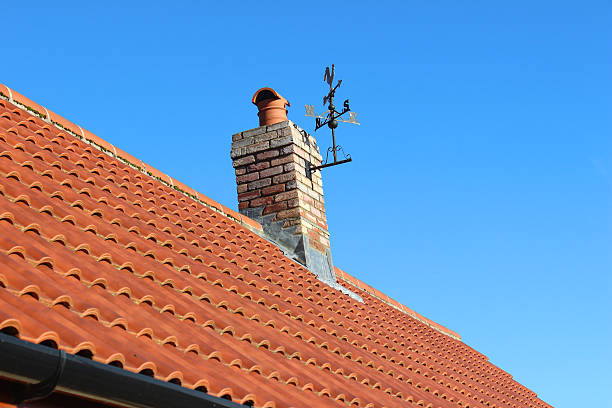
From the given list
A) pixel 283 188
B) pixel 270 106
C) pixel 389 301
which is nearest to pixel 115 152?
pixel 283 188

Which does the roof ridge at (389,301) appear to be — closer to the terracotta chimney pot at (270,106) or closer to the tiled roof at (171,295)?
the tiled roof at (171,295)

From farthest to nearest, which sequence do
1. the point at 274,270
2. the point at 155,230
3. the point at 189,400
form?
the point at 274,270 < the point at 155,230 < the point at 189,400

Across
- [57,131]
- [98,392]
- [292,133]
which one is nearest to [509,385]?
[292,133]

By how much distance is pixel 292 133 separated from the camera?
10.1 m

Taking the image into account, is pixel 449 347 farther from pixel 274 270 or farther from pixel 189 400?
pixel 189 400

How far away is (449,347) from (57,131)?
6425mm

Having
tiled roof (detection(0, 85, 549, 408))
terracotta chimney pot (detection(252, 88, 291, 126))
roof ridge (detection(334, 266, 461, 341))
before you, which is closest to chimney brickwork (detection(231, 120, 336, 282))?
terracotta chimney pot (detection(252, 88, 291, 126))

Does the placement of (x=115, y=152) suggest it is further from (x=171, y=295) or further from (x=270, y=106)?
(x=171, y=295)

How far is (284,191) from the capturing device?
9992 millimetres

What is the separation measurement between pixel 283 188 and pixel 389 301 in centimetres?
289

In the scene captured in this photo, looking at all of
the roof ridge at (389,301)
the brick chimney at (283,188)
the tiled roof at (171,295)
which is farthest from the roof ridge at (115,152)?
the roof ridge at (389,301)

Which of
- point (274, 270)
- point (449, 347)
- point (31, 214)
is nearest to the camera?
→ point (31, 214)

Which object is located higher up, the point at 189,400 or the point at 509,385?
the point at 509,385

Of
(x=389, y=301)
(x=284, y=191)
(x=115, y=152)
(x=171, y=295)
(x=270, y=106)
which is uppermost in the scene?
(x=270, y=106)
